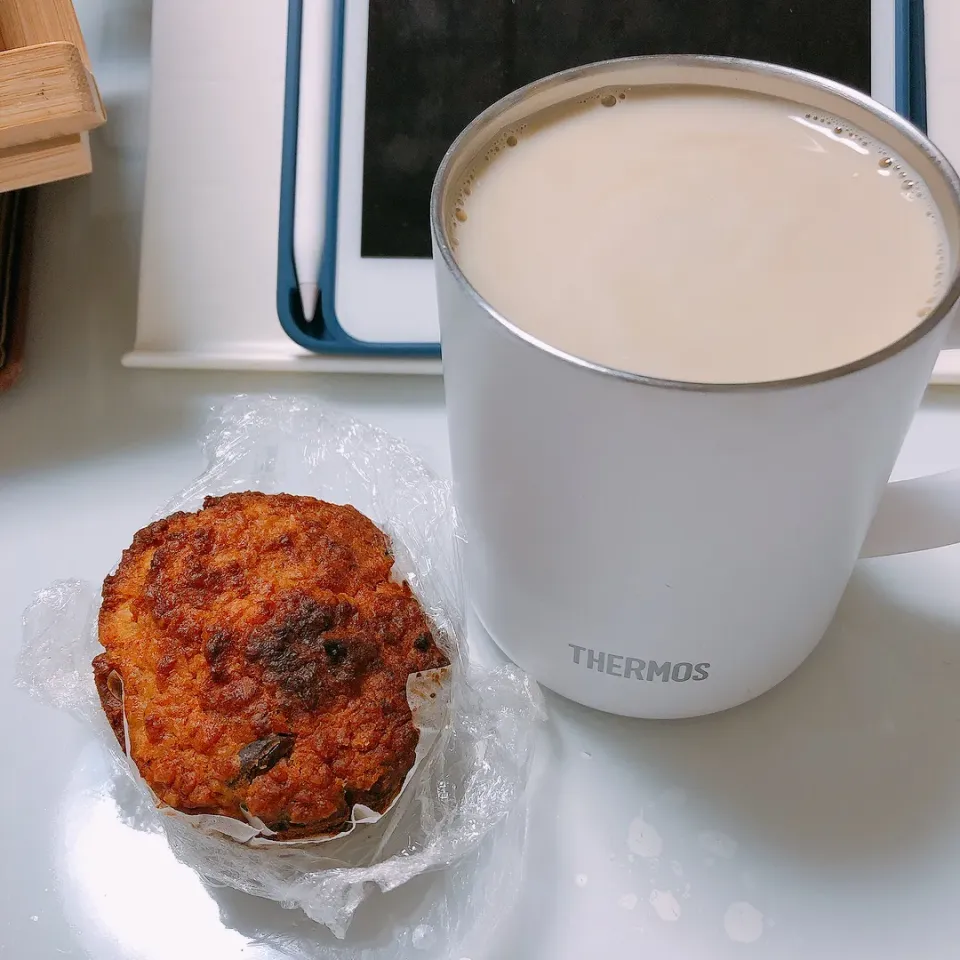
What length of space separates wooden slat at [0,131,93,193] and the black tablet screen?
137 mm

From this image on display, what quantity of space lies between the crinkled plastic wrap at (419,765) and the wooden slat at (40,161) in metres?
0.14

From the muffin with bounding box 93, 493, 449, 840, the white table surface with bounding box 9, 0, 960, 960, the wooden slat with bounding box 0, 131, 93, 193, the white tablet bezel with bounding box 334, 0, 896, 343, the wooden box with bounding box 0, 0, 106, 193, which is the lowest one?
the white table surface with bounding box 9, 0, 960, 960

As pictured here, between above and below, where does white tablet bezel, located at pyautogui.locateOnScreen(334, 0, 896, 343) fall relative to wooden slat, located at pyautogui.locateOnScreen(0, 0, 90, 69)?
below

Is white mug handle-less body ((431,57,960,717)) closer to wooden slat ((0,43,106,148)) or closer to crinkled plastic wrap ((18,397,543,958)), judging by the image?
crinkled plastic wrap ((18,397,543,958))

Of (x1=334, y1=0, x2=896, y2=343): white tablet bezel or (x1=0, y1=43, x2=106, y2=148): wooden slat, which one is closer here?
(x1=0, y1=43, x2=106, y2=148): wooden slat

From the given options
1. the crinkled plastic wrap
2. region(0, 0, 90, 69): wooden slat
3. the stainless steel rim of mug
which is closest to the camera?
the stainless steel rim of mug

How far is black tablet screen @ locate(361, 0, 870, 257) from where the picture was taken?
0.53 m

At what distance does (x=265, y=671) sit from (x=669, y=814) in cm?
16

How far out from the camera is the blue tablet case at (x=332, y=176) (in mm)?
514

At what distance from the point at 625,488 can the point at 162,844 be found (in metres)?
0.23

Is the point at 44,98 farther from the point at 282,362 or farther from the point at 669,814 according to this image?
the point at 669,814

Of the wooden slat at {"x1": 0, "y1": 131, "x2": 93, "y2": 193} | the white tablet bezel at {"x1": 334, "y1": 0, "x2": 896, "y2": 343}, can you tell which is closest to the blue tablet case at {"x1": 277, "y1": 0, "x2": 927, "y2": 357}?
the white tablet bezel at {"x1": 334, "y1": 0, "x2": 896, "y2": 343}

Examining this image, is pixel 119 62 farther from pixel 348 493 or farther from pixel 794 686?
pixel 794 686

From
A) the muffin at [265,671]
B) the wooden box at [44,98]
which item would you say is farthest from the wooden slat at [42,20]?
the muffin at [265,671]
